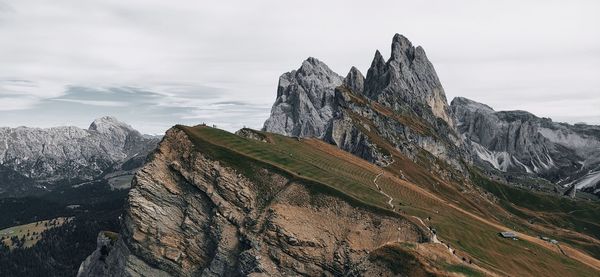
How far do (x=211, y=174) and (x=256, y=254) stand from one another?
24672mm

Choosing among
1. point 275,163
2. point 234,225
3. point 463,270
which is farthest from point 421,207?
point 234,225

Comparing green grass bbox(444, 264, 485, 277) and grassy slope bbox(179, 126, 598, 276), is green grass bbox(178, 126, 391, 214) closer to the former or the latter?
grassy slope bbox(179, 126, 598, 276)

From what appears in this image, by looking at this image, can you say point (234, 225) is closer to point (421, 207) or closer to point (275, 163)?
point (275, 163)

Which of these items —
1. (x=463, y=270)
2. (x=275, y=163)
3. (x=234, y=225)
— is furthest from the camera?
(x=275, y=163)

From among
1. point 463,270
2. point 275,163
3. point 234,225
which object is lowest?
point 463,270

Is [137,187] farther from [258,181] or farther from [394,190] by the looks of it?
[394,190]

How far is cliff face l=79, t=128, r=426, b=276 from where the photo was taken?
89.8 metres

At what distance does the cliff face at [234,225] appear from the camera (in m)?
89.8

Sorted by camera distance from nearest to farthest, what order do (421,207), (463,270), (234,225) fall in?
(463,270), (234,225), (421,207)

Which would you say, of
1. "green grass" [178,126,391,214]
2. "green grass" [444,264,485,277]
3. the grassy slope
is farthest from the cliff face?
"green grass" [444,264,485,277]

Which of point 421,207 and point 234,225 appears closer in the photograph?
point 234,225

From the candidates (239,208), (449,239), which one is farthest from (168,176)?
(449,239)

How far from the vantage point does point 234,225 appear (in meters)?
97.8

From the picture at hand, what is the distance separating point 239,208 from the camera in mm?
99250
